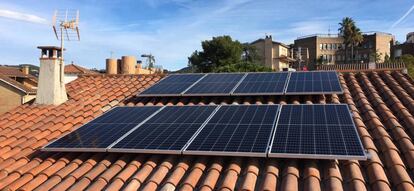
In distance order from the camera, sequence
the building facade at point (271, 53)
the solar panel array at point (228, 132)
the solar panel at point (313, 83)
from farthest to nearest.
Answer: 1. the building facade at point (271, 53)
2. the solar panel at point (313, 83)
3. the solar panel array at point (228, 132)

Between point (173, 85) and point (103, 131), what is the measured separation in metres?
4.37

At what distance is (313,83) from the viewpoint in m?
12.0

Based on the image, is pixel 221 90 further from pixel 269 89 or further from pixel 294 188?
pixel 294 188

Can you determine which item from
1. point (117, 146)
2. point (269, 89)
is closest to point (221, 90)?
point (269, 89)

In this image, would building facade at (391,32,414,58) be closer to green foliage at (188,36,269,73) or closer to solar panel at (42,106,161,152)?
green foliage at (188,36,269,73)

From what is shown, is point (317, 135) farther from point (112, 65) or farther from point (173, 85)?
point (112, 65)

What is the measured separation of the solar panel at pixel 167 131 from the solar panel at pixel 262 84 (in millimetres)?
1972

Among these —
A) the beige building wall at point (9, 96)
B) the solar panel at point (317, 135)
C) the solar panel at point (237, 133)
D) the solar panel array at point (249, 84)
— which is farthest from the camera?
the beige building wall at point (9, 96)

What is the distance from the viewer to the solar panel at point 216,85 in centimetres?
1170

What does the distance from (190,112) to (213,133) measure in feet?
5.80

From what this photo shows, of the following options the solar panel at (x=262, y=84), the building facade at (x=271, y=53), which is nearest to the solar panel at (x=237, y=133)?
the solar panel at (x=262, y=84)

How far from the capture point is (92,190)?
667 centimetres

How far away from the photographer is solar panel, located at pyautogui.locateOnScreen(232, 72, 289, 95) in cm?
1138

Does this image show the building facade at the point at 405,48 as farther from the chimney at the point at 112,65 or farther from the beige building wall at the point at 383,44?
the chimney at the point at 112,65
